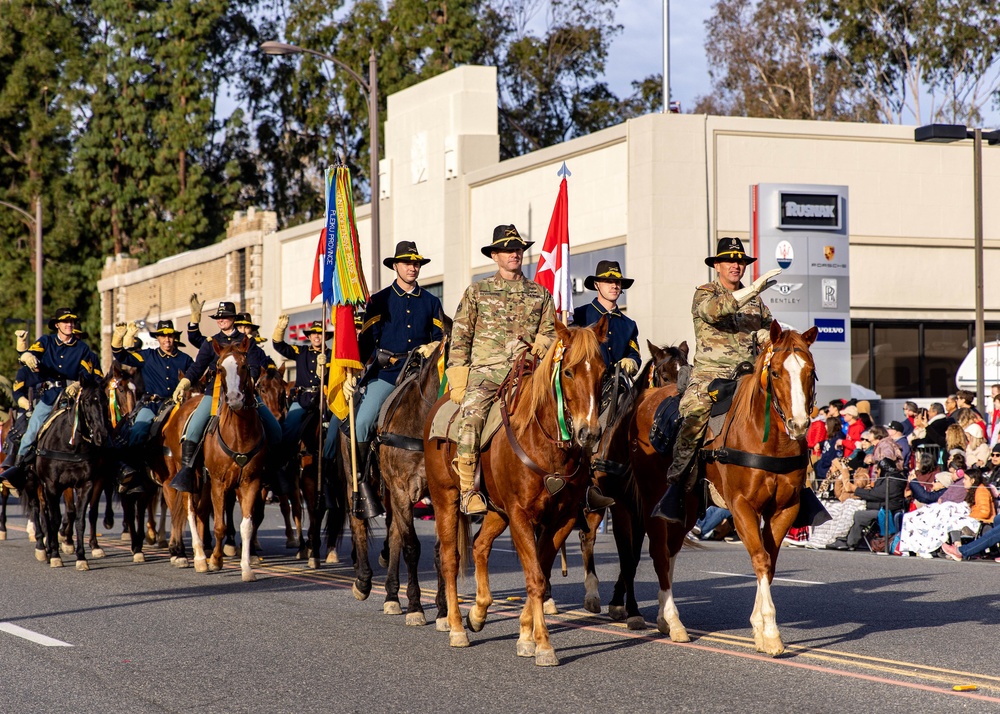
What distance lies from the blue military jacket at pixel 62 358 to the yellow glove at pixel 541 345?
902cm

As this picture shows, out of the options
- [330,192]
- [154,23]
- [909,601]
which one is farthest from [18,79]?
[909,601]

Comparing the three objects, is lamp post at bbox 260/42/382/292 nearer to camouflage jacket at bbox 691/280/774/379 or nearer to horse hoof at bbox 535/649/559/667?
camouflage jacket at bbox 691/280/774/379

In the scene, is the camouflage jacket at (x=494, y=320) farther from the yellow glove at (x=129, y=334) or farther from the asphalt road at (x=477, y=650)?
the yellow glove at (x=129, y=334)

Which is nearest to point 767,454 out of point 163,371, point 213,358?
point 213,358

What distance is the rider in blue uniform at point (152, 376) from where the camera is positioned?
1705 centimetres

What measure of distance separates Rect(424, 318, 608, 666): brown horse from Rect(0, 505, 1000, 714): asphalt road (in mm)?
270

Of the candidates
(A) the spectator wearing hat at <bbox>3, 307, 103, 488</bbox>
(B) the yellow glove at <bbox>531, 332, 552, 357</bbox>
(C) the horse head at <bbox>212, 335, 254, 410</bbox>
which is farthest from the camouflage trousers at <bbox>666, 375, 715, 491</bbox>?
(A) the spectator wearing hat at <bbox>3, 307, 103, 488</bbox>

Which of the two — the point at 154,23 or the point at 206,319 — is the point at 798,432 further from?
the point at 154,23

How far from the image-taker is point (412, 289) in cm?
1225

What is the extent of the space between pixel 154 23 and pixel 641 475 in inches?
2399

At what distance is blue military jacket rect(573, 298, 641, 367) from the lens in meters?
12.1

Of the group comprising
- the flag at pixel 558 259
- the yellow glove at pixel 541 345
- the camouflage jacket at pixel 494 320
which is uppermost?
the flag at pixel 558 259

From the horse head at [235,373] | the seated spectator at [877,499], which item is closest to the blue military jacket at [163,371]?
the horse head at [235,373]

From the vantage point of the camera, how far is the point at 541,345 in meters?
9.41
